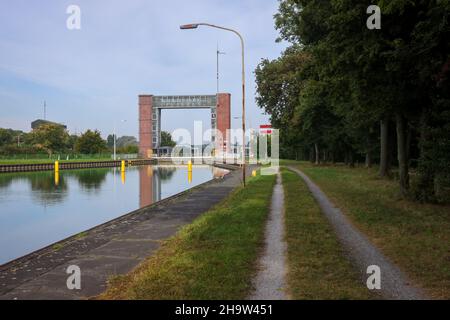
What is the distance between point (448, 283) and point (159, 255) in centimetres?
541

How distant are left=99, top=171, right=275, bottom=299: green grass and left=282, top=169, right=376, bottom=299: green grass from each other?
751 millimetres

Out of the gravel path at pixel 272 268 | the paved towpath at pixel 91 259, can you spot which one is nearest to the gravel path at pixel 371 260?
the gravel path at pixel 272 268

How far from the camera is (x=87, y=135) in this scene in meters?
105

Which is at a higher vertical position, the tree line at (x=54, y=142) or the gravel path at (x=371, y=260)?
the tree line at (x=54, y=142)

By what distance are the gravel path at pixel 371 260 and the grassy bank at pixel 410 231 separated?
19 centimetres

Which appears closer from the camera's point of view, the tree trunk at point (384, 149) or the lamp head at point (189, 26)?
the lamp head at point (189, 26)

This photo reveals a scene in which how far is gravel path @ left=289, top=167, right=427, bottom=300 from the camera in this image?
21.3 ft

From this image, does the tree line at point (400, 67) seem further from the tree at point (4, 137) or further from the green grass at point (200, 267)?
the tree at point (4, 137)

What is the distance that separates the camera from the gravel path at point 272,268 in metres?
6.39

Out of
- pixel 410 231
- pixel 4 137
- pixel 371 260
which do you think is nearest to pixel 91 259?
pixel 371 260

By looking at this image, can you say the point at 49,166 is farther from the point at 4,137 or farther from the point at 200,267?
the point at 200,267

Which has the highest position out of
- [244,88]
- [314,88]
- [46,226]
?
[244,88]
